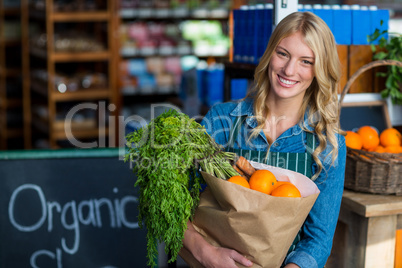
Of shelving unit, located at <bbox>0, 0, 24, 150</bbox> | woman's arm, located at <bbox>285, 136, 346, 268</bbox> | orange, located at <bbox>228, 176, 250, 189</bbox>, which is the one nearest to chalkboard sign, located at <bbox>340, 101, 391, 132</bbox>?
woman's arm, located at <bbox>285, 136, 346, 268</bbox>

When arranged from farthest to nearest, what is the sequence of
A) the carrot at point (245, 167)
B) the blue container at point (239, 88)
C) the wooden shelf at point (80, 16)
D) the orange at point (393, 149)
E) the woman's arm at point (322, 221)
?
the wooden shelf at point (80, 16) < the blue container at point (239, 88) < the orange at point (393, 149) < the woman's arm at point (322, 221) < the carrot at point (245, 167)

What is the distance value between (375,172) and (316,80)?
449 mm

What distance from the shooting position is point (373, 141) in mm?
2092

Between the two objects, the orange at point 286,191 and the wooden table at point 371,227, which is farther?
the wooden table at point 371,227

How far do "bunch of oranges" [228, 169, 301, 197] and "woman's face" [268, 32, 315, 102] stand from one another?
1.23 feet

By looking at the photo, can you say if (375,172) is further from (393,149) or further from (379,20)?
(379,20)

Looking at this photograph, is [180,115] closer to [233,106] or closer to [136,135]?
[136,135]

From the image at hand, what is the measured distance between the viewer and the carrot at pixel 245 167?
1550 mm

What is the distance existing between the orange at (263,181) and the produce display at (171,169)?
0.28ft

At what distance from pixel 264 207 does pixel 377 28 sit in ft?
4.99

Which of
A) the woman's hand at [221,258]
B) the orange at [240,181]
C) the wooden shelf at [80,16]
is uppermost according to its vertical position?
the wooden shelf at [80,16]

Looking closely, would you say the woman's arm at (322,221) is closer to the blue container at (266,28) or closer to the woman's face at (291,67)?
the woman's face at (291,67)

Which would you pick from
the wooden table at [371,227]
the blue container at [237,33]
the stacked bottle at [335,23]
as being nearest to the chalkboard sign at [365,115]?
the stacked bottle at [335,23]

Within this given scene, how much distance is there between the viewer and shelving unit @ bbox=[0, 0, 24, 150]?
5.76 metres
